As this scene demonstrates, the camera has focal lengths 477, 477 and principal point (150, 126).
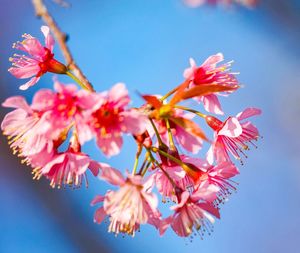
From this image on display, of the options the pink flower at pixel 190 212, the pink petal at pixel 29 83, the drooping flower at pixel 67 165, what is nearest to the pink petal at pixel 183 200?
the pink flower at pixel 190 212

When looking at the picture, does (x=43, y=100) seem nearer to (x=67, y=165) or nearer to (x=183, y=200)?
(x=67, y=165)

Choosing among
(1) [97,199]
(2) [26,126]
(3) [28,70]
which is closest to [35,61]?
(3) [28,70]

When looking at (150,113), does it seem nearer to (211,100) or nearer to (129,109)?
(129,109)

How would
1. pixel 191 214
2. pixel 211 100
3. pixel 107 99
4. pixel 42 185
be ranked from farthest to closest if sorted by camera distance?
pixel 42 185, pixel 211 100, pixel 191 214, pixel 107 99

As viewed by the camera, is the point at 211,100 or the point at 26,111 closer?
the point at 26,111

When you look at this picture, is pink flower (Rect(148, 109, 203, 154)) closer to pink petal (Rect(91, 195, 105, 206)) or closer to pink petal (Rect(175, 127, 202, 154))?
pink petal (Rect(175, 127, 202, 154))

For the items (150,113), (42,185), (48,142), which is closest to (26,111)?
(48,142)
